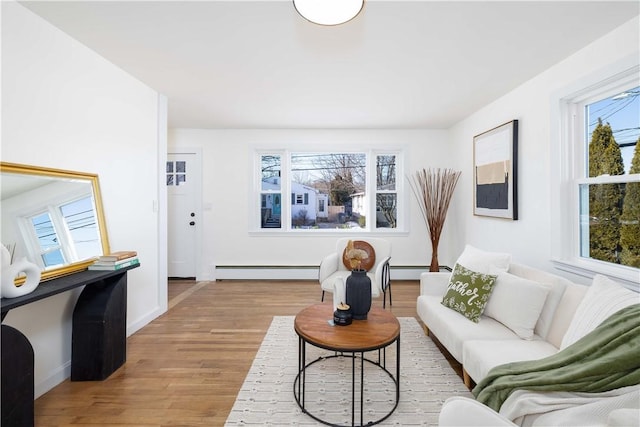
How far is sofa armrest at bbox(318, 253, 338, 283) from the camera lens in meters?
3.34

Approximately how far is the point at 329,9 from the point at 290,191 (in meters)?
3.36

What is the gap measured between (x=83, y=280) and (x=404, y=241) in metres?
3.97

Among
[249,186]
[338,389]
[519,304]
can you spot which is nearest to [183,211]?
[249,186]

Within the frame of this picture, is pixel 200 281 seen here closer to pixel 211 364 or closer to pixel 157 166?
pixel 157 166

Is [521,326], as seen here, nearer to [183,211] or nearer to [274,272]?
[274,272]

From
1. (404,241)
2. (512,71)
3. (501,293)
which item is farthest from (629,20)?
(404,241)

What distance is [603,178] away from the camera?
2.15 meters

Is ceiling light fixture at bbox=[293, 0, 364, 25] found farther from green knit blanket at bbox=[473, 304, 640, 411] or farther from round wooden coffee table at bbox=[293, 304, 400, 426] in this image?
green knit blanket at bbox=[473, 304, 640, 411]

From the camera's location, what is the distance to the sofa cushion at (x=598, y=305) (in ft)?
4.73

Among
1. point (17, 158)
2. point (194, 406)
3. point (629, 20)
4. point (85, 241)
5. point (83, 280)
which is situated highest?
point (629, 20)

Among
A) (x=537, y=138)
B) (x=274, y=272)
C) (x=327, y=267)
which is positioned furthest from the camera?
(x=274, y=272)

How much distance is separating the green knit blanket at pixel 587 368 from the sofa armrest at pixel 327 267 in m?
2.00

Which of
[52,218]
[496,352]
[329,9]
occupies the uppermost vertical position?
[329,9]

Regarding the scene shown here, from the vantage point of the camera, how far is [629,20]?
6.07 ft
